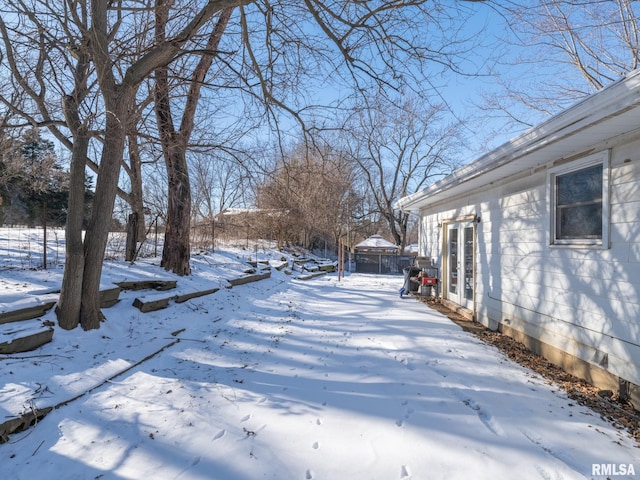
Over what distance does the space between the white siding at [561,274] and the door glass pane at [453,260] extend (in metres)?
1.32

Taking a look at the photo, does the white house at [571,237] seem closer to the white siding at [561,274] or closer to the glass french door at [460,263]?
the white siding at [561,274]

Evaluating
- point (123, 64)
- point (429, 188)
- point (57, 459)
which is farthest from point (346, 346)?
point (123, 64)

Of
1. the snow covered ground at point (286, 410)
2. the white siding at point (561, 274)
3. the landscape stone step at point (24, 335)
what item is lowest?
the snow covered ground at point (286, 410)

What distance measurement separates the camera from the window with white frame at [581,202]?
12.3 feet

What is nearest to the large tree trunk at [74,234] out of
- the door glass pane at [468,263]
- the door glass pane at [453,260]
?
the door glass pane at [468,263]

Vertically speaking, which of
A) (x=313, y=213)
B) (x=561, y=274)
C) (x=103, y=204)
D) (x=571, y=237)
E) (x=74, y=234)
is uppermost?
(x=313, y=213)

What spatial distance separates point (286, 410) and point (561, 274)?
12.4 ft

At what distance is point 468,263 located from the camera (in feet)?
24.9

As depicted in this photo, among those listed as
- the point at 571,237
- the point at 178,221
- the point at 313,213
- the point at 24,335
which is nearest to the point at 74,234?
the point at 24,335

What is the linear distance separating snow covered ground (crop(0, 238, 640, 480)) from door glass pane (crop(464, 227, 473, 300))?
7.50 feet

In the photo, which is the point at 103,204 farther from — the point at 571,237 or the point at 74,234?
the point at 571,237

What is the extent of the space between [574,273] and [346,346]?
3018 millimetres

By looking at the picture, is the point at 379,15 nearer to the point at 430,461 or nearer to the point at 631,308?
the point at 631,308

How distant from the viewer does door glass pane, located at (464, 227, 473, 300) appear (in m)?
7.45
